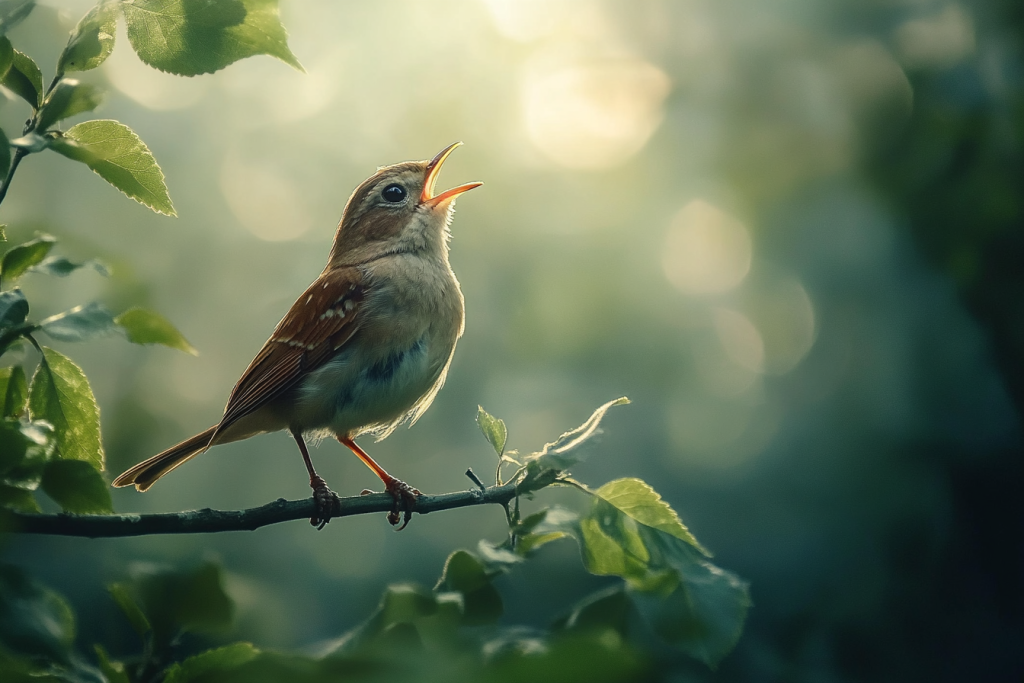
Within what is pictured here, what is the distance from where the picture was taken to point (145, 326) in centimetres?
149

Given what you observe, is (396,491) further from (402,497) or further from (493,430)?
(493,430)

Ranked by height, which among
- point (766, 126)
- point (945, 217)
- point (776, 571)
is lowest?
point (776, 571)

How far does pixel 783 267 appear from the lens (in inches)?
504

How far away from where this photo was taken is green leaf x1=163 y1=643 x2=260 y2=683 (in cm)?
117

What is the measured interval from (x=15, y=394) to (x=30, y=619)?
2.25 ft

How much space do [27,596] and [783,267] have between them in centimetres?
1294

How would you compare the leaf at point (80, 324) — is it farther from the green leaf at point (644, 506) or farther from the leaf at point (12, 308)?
the green leaf at point (644, 506)

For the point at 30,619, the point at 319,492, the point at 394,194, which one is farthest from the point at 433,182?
the point at 30,619

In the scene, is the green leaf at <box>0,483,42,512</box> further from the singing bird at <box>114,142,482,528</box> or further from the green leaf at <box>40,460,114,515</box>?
the singing bird at <box>114,142,482,528</box>

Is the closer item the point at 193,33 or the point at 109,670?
the point at 109,670

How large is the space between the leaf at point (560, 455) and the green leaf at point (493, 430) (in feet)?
0.60

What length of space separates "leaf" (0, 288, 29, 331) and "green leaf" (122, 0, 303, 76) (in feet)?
1.91

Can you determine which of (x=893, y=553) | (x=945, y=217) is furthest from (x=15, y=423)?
(x=893, y=553)

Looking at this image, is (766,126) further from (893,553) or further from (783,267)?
(893,553)
